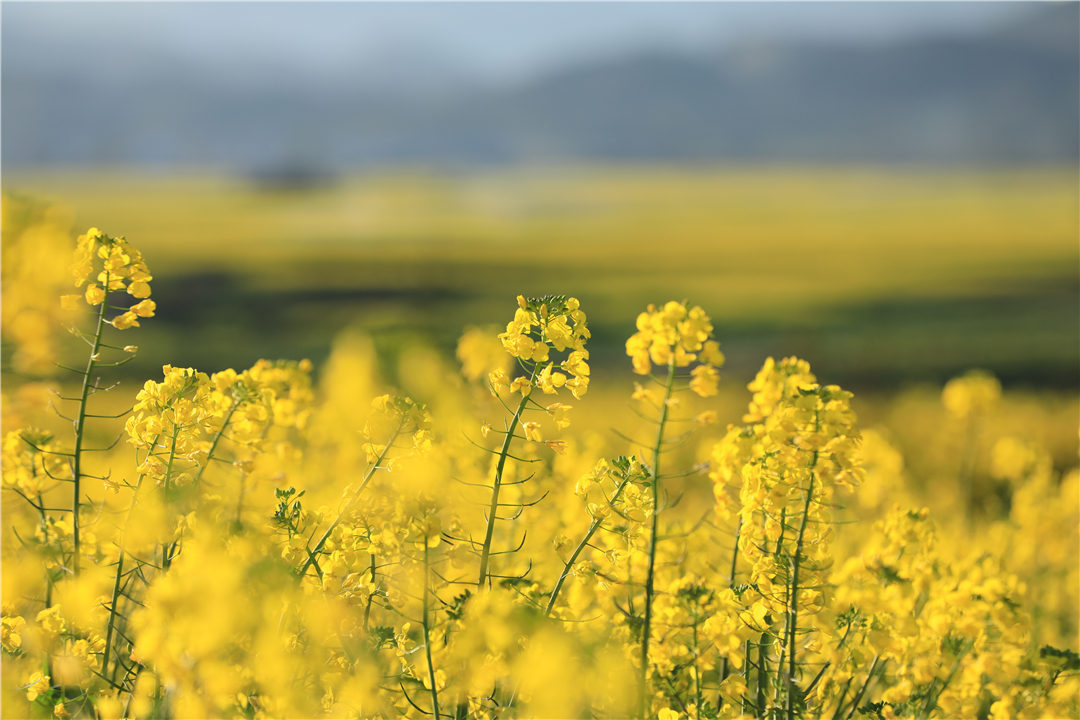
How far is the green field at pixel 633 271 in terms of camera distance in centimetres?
2347

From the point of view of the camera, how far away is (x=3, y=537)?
2730 mm

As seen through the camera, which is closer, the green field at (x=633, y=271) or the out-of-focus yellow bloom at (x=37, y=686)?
the out-of-focus yellow bloom at (x=37, y=686)

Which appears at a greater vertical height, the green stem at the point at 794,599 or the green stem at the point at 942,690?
the green stem at the point at 794,599

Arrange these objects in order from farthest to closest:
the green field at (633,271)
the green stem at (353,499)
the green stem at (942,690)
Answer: the green field at (633,271) → the green stem at (942,690) → the green stem at (353,499)

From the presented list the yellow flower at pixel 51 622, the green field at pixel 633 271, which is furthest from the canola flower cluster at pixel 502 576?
the green field at pixel 633 271

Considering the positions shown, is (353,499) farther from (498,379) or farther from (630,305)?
(630,305)

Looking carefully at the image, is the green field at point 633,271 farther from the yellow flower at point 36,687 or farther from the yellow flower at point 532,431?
the yellow flower at point 532,431

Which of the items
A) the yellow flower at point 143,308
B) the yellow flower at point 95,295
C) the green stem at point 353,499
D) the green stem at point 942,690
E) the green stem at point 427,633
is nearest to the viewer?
the green stem at point 427,633

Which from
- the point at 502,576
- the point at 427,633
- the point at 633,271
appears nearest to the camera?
the point at 427,633

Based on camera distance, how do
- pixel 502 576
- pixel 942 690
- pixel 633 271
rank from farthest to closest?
pixel 633 271 < pixel 942 690 < pixel 502 576

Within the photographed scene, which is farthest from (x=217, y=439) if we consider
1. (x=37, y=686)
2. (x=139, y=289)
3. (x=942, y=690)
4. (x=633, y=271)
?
(x=633, y=271)

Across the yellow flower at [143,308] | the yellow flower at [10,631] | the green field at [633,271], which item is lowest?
the yellow flower at [10,631]

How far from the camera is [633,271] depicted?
4725 cm

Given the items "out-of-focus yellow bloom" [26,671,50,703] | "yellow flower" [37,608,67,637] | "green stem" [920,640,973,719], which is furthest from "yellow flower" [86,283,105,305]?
"green stem" [920,640,973,719]
